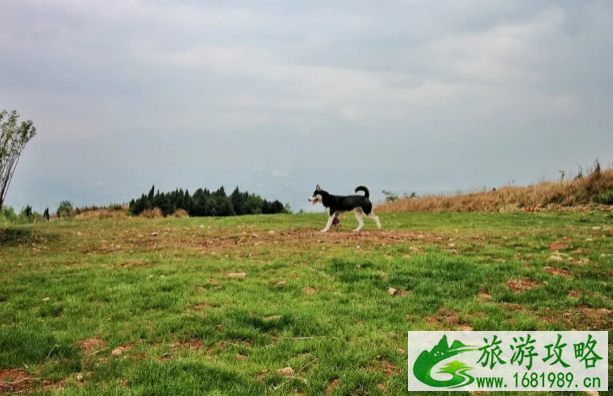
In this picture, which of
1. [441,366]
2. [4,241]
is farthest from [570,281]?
[4,241]

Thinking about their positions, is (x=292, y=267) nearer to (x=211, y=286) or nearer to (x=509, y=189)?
(x=211, y=286)

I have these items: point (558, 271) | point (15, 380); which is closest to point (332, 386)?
point (15, 380)

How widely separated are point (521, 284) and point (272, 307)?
4.47m

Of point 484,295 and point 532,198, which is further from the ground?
point 532,198

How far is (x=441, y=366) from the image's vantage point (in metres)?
5.31

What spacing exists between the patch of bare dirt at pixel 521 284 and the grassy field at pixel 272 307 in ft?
0.16

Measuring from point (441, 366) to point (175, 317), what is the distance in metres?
3.61

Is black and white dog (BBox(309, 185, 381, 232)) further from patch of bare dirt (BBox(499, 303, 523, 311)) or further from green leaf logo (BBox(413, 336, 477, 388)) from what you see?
green leaf logo (BBox(413, 336, 477, 388))

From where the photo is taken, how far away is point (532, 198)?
25.5 m

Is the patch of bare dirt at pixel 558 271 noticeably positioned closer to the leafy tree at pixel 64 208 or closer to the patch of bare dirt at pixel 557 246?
the patch of bare dirt at pixel 557 246

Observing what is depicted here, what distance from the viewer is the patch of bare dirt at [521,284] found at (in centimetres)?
791

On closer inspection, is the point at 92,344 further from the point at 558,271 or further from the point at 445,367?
the point at 558,271

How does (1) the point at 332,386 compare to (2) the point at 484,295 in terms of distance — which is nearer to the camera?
(1) the point at 332,386

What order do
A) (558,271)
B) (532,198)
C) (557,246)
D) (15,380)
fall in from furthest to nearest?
(532,198) < (557,246) < (558,271) < (15,380)
